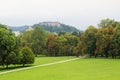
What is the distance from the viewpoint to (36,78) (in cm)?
3152

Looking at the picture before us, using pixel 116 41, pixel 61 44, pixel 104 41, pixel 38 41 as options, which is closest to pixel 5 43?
pixel 116 41

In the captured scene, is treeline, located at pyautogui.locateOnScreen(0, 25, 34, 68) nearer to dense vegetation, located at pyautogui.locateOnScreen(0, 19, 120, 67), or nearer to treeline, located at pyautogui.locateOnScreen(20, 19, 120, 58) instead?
dense vegetation, located at pyautogui.locateOnScreen(0, 19, 120, 67)

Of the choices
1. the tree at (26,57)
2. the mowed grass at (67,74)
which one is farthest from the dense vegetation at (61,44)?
the mowed grass at (67,74)

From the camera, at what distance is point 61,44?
305ft

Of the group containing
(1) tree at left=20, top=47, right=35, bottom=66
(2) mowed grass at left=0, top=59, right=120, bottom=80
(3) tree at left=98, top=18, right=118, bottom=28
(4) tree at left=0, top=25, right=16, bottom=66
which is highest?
(3) tree at left=98, top=18, right=118, bottom=28

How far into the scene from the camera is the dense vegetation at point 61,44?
4522 centimetres

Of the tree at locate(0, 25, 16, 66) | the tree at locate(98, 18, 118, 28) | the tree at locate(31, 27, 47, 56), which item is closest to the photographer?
the tree at locate(0, 25, 16, 66)

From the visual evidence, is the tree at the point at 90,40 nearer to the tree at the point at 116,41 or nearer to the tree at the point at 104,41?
the tree at the point at 104,41

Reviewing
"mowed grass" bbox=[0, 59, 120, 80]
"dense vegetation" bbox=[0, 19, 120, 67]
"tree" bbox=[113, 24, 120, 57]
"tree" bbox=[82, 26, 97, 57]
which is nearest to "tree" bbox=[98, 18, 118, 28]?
"dense vegetation" bbox=[0, 19, 120, 67]

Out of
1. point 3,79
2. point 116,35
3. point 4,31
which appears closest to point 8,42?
point 4,31

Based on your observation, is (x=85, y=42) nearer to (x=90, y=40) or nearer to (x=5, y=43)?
(x=90, y=40)

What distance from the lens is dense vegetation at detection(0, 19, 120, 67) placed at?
4522cm

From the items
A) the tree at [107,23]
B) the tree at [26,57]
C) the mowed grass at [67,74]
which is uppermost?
the tree at [107,23]

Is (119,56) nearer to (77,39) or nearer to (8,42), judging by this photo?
(77,39)
